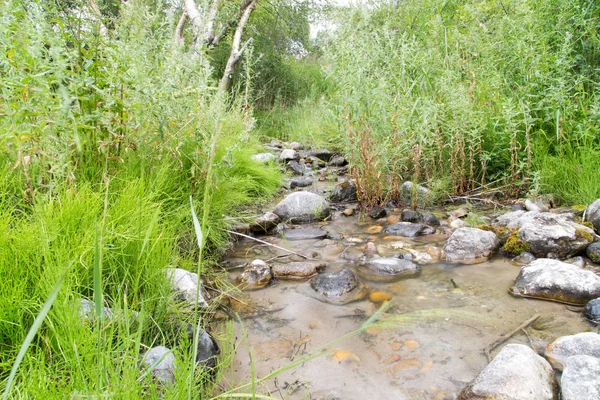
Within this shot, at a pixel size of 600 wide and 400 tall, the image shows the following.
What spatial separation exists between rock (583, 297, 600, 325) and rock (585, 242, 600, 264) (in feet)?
2.54

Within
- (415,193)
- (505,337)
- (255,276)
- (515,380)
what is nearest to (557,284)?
(505,337)

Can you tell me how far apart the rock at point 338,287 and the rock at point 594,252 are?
5.25ft

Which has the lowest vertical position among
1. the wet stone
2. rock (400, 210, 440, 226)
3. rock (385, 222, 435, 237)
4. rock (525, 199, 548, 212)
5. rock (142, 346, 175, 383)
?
the wet stone

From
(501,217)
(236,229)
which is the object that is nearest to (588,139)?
(501,217)

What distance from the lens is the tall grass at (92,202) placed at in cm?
134

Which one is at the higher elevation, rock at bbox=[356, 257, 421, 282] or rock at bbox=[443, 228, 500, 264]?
rock at bbox=[443, 228, 500, 264]

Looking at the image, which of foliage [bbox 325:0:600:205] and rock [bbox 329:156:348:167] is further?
rock [bbox 329:156:348:167]

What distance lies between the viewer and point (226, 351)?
199 cm

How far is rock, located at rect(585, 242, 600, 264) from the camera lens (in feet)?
9.42

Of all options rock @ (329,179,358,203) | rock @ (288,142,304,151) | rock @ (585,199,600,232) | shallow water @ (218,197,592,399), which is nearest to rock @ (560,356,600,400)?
shallow water @ (218,197,592,399)

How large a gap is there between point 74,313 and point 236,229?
2.32 metres

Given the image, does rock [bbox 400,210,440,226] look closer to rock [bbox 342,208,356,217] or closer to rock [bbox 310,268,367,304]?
rock [bbox 342,208,356,217]

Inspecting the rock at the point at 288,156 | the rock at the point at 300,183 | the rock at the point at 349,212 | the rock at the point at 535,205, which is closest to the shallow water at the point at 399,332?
the rock at the point at 535,205

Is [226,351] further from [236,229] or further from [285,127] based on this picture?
[285,127]
